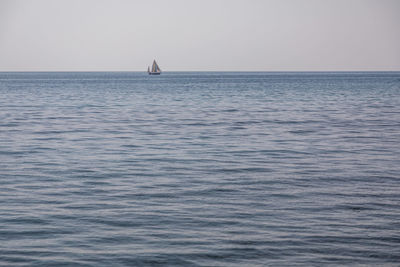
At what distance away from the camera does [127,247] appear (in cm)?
1117

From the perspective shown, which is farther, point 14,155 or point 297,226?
point 14,155

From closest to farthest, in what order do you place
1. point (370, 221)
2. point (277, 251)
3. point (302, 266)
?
point (302, 266) → point (277, 251) → point (370, 221)

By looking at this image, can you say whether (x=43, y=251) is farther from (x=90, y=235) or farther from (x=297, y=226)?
(x=297, y=226)

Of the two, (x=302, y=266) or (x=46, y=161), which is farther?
(x=46, y=161)

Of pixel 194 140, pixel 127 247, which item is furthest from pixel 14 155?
pixel 127 247

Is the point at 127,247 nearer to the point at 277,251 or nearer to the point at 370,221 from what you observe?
the point at 277,251

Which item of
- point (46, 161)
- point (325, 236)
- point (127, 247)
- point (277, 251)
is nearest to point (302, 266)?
point (277, 251)

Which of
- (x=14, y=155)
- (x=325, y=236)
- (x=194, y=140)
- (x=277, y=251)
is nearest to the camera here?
(x=277, y=251)

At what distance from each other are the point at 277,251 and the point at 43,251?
4516mm

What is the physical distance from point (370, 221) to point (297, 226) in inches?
70.9

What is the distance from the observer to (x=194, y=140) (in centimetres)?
2875

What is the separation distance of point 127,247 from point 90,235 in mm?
1113

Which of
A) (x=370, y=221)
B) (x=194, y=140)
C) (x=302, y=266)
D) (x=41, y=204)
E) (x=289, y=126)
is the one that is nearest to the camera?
(x=302, y=266)

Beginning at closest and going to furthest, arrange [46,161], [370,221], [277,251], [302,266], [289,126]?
[302,266], [277,251], [370,221], [46,161], [289,126]
